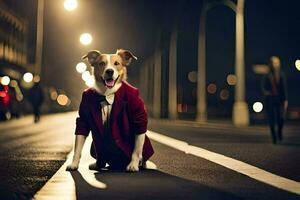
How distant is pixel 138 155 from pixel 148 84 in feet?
207

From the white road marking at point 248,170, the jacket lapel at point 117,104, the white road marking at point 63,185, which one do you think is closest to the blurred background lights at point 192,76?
the white road marking at point 248,170

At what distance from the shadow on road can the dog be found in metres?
0.33

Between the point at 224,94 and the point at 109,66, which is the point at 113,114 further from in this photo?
the point at 224,94

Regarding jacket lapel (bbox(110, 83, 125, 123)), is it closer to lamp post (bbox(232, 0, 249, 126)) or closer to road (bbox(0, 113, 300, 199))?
road (bbox(0, 113, 300, 199))

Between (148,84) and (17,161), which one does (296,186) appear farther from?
(148,84)

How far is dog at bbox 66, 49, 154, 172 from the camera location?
780 centimetres

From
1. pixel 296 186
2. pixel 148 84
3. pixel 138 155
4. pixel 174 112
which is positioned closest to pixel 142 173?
pixel 138 155

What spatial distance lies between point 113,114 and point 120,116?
0.09 metres

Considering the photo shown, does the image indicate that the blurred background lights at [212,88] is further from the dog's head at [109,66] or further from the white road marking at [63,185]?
the white road marking at [63,185]

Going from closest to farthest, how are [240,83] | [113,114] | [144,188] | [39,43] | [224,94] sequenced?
[144,188]
[113,114]
[240,83]
[39,43]
[224,94]

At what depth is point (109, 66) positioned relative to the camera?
7.77 m

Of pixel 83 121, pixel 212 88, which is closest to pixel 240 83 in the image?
pixel 83 121

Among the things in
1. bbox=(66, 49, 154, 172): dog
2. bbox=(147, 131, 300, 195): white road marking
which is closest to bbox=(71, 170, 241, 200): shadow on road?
bbox=(66, 49, 154, 172): dog

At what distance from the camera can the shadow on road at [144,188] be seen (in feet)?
19.9
